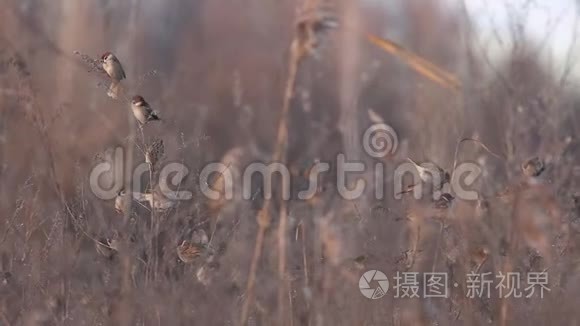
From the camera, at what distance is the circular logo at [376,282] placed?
1.83 meters

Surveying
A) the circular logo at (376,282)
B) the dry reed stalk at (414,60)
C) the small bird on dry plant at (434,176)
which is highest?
the dry reed stalk at (414,60)

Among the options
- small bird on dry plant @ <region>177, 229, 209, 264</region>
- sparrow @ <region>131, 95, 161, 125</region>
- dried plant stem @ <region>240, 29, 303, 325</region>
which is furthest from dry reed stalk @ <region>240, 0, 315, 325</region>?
sparrow @ <region>131, 95, 161, 125</region>

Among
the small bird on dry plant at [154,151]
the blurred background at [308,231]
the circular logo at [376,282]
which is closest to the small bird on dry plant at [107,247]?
the blurred background at [308,231]

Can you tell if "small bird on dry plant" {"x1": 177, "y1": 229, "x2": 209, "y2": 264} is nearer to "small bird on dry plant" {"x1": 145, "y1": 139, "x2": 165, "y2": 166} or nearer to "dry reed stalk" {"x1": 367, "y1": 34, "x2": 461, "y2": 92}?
"small bird on dry plant" {"x1": 145, "y1": 139, "x2": 165, "y2": 166}

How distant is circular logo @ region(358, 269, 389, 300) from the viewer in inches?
72.2

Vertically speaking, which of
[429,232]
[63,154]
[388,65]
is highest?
[388,65]

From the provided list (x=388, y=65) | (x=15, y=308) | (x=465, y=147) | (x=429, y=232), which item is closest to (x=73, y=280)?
(x=15, y=308)

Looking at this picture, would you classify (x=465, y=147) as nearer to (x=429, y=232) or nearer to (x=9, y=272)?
(x=429, y=232)

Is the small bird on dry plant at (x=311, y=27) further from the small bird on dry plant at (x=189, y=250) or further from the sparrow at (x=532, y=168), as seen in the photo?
the sparrow at (x=532, y=168)

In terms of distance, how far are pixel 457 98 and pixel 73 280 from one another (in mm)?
1010

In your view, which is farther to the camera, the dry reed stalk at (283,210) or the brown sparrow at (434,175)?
the brown sparrow at (434,175)

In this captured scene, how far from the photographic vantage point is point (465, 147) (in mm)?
2434

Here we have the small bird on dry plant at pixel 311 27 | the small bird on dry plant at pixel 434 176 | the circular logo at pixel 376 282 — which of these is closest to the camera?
the small bird on dry plant at pixel 311 27

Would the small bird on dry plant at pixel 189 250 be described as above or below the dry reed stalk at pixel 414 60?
below
